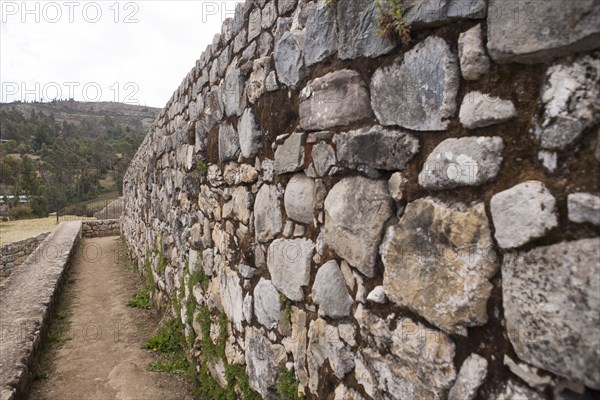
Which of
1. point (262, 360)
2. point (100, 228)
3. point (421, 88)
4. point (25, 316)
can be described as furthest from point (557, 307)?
point (100, 228)

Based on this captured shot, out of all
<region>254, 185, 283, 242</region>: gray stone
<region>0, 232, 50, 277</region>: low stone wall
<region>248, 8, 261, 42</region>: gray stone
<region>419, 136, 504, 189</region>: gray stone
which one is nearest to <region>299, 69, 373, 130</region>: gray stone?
<region>419, 136, 504, 189</region>: gray stone

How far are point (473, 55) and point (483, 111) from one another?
151mm

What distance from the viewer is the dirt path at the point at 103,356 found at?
3.10m

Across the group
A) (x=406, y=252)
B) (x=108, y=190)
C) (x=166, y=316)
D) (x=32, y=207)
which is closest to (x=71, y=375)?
(x=166, y=316)

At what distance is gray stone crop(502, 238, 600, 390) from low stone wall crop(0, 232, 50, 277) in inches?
528

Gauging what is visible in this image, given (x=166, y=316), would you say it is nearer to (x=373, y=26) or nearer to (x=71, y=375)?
(x=71, y=375)

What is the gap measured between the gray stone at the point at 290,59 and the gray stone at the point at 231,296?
4.30 feet

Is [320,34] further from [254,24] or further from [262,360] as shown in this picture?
[262,360]

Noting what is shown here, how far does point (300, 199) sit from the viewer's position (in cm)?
180

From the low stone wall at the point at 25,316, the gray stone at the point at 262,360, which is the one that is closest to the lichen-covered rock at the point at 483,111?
the gray stone at the point at 262,360

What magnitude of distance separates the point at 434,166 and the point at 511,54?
336 mm

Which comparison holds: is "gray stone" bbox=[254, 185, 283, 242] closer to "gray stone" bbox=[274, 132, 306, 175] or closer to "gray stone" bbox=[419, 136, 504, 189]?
"gray stone" bbox=[274, 132, 306, 175]

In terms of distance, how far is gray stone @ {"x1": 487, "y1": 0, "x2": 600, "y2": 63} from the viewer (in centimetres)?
79

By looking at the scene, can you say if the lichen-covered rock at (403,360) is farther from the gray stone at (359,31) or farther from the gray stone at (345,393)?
the gray stone at (359,31)
